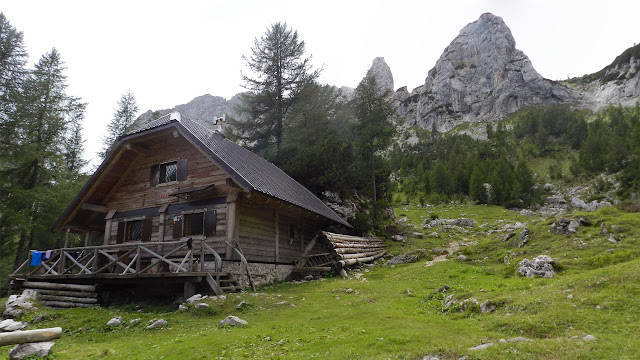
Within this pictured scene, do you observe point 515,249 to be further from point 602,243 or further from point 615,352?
point 615,352

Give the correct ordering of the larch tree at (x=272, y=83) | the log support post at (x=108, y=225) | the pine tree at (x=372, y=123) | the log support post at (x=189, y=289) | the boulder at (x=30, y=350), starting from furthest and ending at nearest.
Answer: the larch tree at (x=272, y=83) < the pine tree at (x=372, y=123) < the log support post at (x=108, y=225) < the log support post at (x=189, y=289) < the boulder at (x=30, y=350)

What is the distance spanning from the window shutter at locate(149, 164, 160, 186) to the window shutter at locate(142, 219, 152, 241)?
6.94 feet

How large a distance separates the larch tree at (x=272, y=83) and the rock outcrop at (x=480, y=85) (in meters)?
76.0

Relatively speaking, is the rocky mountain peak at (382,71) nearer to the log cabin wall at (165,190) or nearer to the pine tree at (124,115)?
the pine tree at (124,115)

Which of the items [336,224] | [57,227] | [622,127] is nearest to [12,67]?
[57,227]

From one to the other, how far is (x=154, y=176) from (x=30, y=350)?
13086 mm

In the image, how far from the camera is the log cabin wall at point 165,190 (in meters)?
17.5

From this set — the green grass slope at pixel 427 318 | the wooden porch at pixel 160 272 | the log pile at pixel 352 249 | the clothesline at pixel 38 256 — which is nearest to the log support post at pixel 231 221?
the wooden porch at pixel 160 272

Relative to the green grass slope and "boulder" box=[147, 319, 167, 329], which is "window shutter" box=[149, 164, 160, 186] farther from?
"boulder" box=[147, 319, 167, 329]

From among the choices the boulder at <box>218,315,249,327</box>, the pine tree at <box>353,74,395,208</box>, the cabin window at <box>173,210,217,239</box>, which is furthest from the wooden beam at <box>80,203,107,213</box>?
the pine tree at <box>353,74,395,208</box>

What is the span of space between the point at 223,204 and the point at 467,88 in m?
120

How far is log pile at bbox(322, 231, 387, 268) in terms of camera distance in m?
19.6

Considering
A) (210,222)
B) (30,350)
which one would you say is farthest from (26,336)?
(210,222)

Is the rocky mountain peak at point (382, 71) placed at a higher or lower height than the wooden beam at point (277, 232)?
higher
